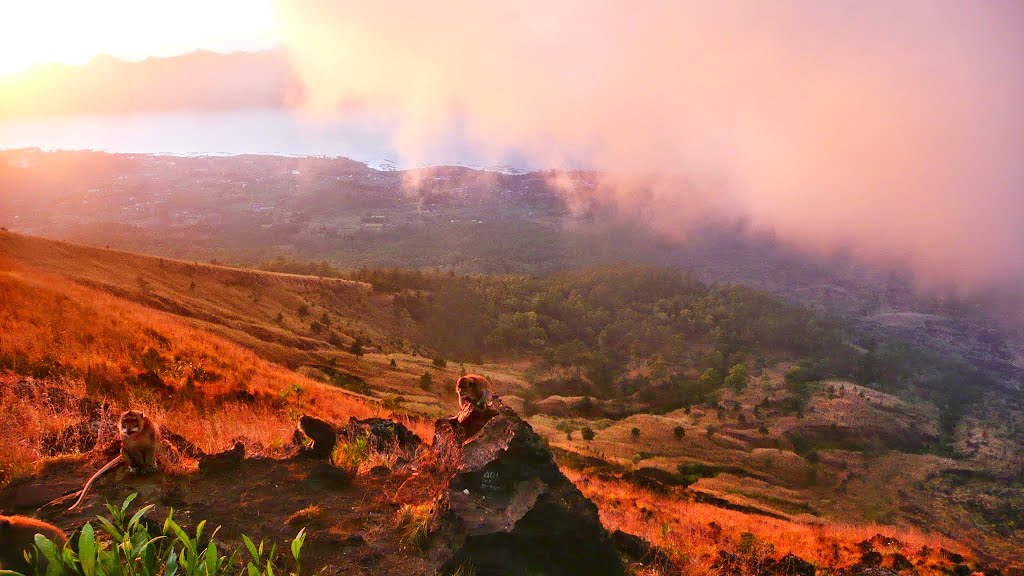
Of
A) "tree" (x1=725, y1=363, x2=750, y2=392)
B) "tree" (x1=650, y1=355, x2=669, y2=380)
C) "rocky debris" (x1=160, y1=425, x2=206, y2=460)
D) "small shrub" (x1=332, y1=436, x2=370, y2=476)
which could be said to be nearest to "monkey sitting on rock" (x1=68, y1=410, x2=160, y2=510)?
"rocky debris" (x1=160, y1=425, x2=206, y2=460)

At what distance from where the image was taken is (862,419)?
64812 mm

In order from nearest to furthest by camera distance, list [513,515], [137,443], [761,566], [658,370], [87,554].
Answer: [87,554]
[513,515]
[137,443]
[761,566]
[658,370]

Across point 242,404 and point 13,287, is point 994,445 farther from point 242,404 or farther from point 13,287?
point 13,287

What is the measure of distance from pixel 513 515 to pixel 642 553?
256 cm

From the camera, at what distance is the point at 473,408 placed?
7.08 metres

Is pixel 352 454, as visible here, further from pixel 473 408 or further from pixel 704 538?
pixel 704 538

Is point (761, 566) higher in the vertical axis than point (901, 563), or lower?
higher

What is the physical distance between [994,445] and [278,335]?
81292mm

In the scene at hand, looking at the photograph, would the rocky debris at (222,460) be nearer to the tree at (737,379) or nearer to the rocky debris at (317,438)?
the rocky debris at (317,438)

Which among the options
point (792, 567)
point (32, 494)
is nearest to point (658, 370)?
point (792, 567)

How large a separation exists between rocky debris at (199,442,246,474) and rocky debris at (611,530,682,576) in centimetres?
485

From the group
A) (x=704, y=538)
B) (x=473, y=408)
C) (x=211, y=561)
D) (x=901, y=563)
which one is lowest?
(x=901, y=563)

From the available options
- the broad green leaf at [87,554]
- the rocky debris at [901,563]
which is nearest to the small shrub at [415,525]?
the broad green leaf at [87,554]

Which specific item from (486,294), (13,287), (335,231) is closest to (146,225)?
(335,231)
